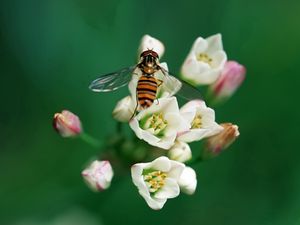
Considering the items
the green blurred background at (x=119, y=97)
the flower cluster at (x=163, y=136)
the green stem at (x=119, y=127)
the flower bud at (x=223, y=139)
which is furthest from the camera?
the green blurred background at (x=119, y=97)

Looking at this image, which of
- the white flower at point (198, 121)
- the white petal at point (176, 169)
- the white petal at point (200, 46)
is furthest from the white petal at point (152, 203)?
the white petal at point (200, 46)

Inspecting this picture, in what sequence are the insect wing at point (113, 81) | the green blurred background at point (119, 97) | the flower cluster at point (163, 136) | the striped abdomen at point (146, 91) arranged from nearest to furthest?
the striped abdomen at point (146, 91) < the flower cluster at point (163, 136) < the insect wing at point (113, 81) < the green blurred background at point (119, 97)

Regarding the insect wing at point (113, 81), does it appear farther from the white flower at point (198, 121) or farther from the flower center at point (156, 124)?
the white flower at point (198, 121)

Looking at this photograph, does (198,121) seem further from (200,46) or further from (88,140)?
(88,140)

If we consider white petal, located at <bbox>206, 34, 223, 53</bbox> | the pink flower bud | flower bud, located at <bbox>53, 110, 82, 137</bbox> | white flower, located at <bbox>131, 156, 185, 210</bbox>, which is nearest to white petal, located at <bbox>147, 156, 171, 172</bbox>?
white flower, located at <bbox>131, 156, 185, 210</bbox>

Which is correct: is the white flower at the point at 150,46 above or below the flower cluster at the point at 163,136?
above
